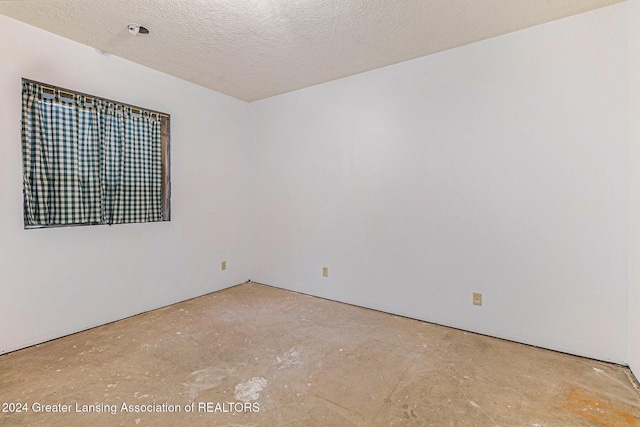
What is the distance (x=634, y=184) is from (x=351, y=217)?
219cm

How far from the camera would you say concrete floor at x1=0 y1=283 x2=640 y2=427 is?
162cm

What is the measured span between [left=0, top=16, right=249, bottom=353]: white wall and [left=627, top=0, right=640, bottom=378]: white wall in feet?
12.3

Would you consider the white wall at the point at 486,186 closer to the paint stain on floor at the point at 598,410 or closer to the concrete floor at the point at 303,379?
the concrete floor at the point at 303,379

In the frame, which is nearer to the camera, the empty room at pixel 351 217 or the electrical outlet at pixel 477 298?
the empty room at pixel 351 217

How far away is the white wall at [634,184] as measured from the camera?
A: 1.92m

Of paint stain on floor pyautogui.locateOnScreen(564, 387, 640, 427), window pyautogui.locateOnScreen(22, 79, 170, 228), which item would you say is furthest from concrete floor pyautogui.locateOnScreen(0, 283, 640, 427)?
window pyautogui.locateOnScreen(22, 79, 170, 228)

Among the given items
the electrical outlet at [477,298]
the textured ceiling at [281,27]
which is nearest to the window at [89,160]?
the textured ceiling at [281,27]

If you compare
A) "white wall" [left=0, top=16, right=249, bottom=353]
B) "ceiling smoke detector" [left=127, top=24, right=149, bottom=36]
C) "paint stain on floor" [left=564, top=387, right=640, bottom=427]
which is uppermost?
"ceiling smoke detector" [left=127, top=24, right=149, bottom=36]

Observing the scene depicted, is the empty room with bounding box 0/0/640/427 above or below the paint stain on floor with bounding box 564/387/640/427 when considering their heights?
above

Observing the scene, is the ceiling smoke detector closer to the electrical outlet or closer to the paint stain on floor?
the electrical outlet

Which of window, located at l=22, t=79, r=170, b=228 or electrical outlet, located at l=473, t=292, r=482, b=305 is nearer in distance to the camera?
window, located at l=22, t=79, r=170, b=228

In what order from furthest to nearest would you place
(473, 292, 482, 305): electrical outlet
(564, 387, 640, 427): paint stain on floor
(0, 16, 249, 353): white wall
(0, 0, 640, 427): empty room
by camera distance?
(473, 292, 482, 305): electrical outlet < (0, 16, 249, 353): white wall < (0, 0, 640, 427): empty room < (564, 387, 640, 427): paint stain on floor

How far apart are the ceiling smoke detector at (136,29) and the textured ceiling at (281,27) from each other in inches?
1.8

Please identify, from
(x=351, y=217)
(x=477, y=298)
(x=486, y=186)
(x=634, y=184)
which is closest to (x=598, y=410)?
(x=477, y=298)
